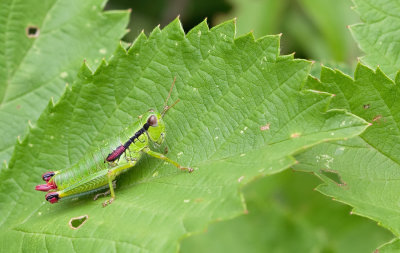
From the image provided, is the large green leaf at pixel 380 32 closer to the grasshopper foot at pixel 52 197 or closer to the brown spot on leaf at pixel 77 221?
the brown spot on leaf at pixel 77 221

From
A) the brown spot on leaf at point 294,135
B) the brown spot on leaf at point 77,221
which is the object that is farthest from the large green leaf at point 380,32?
the brown spot on leaf at point 77,221

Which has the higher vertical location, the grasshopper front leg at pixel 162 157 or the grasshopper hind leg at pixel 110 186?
the grasshopper front leg at pixel 162 157

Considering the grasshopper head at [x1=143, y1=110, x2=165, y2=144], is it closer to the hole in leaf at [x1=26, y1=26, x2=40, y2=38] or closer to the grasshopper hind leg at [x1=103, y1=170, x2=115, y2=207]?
the grasshopper hind leg at [x1=103, y1=170, x2=115, y2=207]

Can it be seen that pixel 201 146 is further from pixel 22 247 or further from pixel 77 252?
pixel 22 247

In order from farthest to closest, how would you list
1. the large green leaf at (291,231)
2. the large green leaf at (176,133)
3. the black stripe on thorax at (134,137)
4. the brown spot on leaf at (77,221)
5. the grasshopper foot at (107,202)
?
the large green leaf at (291,231) < the black stripe on thorax at (134,137) < the grasshopper foot at (107,202) < the brown spot on leaf at (77,221) < the large green leaf at (176,133)

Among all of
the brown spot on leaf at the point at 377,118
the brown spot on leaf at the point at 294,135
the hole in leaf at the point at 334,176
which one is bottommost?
the hole in leaf at the point at 334,176

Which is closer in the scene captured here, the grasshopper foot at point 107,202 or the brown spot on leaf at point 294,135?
the brown spot on leaf at point 294,135

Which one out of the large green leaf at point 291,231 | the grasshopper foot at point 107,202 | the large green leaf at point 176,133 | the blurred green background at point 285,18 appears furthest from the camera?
the blurred green background at point 285,18

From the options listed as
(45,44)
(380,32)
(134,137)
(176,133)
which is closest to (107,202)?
(134,137)
